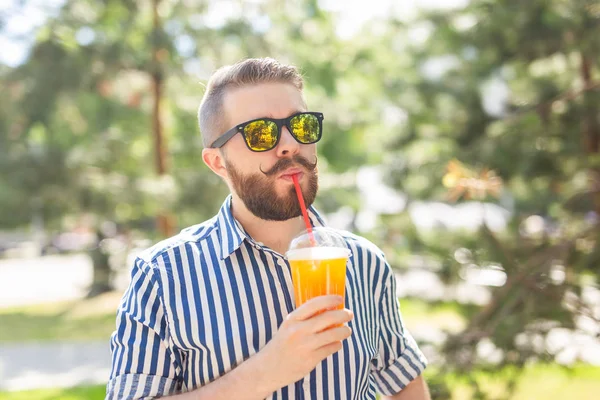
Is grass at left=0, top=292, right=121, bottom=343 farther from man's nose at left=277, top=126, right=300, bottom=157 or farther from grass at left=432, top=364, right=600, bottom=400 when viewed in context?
man's nose at left=277, top=126, right=300, bottom=157

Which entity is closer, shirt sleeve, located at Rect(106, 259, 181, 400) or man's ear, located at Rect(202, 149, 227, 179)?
shirt sleeve, located at Rect(106, 259, 181, 400)

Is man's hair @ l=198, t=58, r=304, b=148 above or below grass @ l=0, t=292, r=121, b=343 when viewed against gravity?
above

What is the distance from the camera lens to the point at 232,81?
174 cm

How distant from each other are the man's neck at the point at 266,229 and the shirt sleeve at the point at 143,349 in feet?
1.08

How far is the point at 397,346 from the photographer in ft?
6.22

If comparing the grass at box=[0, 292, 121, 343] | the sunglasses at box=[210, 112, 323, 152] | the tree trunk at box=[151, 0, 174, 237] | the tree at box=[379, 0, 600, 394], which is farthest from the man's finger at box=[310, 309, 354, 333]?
the grass at box=[0, 292, 121, 343]

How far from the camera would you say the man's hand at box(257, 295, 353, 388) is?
1.33m

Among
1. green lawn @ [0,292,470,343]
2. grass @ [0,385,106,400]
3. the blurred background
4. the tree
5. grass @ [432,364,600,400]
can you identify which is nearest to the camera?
the tree

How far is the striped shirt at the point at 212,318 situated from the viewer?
1.53 metres

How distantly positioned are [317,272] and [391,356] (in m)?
0.60

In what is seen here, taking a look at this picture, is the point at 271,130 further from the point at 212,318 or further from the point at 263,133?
the point at 212,318

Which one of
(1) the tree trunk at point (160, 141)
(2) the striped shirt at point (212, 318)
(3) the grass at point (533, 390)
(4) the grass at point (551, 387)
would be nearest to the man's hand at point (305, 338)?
(2) the striped shirt at point (212, 318)

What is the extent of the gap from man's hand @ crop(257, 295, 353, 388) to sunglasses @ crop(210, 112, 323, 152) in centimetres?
51

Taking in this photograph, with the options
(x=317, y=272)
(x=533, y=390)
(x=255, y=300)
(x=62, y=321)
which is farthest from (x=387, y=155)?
(x=62, y=321)
